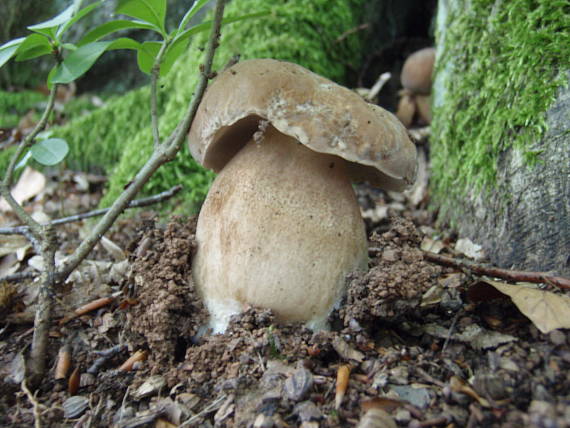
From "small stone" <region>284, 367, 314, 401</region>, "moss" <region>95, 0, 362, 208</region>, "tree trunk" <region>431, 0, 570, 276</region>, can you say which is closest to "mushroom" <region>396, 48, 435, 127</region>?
"moss" <region>95, 0, 362, 208</region>

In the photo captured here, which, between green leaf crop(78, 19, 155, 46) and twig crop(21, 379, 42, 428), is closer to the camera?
twig crop(21, 379, 42, 428)

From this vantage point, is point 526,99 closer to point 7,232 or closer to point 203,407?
point 203,407

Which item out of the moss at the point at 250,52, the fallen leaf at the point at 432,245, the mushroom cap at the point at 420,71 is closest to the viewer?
the fallen leaf at the point at 432,245

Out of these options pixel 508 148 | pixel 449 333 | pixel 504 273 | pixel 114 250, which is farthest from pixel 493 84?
pixel 114 250

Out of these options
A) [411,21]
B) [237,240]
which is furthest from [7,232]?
[411,21]

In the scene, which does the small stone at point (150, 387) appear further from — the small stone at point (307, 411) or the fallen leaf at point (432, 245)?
the fallen leaf at point (432, 245)

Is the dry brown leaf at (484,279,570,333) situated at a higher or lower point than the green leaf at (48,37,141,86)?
lower

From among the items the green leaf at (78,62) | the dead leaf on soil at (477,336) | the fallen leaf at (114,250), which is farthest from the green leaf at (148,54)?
the dead leaf on soil at (477,336)

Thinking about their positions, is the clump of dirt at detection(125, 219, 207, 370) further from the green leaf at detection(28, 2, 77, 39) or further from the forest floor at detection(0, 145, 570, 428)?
the green leaf at detection(28, 2, 77, 39)
